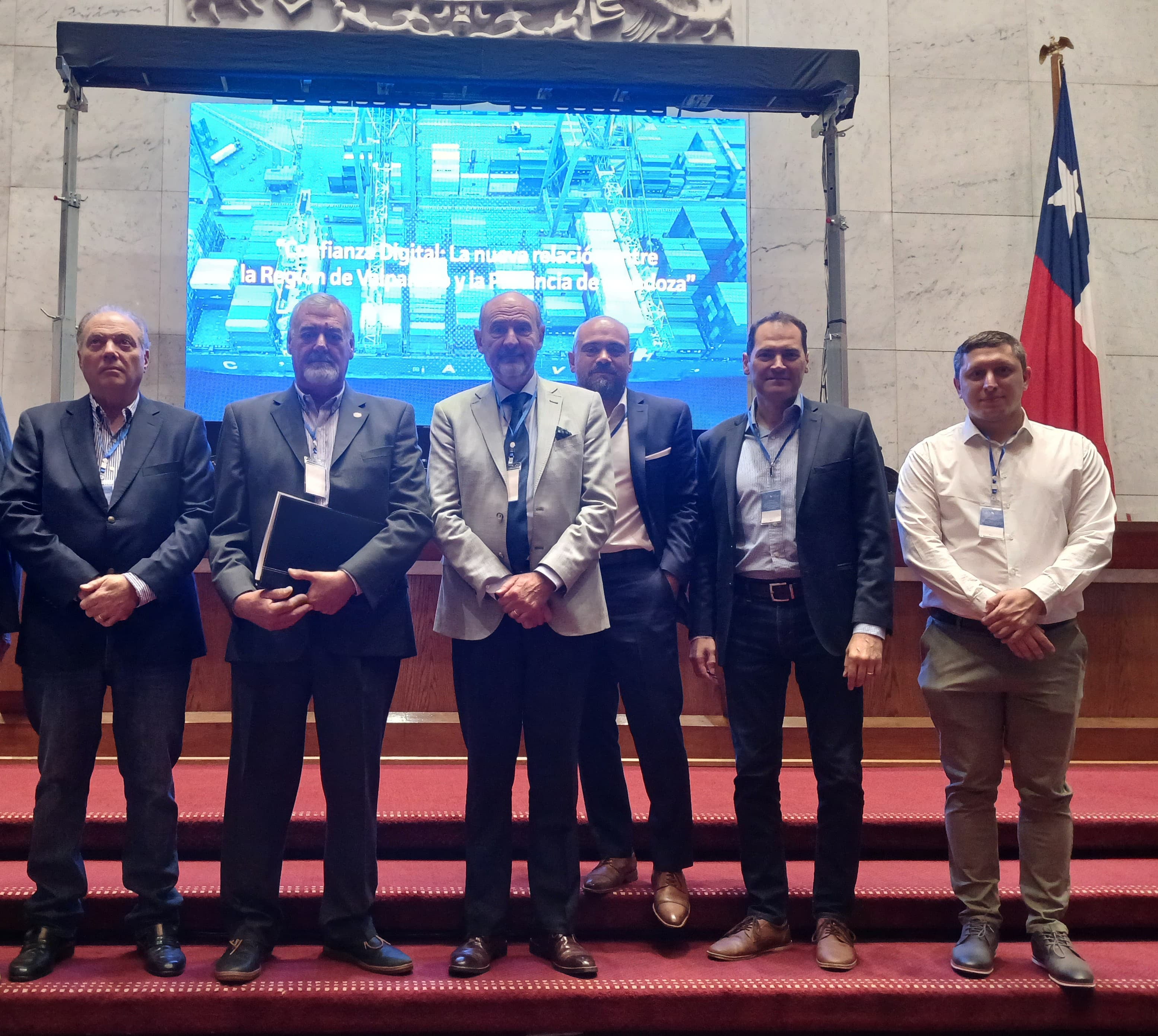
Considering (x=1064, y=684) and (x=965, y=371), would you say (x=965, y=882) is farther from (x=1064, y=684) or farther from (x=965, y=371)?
(x=965, y=371)

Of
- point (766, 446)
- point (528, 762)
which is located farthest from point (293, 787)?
point (766, 446)

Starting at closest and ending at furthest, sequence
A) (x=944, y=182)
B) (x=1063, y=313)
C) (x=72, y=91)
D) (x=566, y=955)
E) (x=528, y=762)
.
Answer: (x=566, y=955) → (x=528, y=762) → (x=72, y=91) → (x=1063, y=313) → (x=944, y=182)

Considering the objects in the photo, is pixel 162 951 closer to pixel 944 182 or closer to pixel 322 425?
pixel 322 425

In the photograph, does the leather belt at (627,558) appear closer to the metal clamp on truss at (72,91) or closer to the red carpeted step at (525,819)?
the red carpeted step at (525,819)

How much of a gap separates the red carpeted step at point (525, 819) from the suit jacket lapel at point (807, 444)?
1222mm

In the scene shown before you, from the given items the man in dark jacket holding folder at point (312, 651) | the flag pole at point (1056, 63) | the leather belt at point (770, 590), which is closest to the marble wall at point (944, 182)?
the flag pole at point (1056, 63)

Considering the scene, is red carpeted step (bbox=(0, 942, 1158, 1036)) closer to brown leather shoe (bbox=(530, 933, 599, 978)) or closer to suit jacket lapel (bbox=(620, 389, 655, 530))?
brown leather shoe (bbox=(530, 933, 599, 978))

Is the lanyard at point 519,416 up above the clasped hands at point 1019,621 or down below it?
above

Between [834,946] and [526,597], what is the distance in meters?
1.23

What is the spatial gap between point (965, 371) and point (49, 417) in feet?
8.33

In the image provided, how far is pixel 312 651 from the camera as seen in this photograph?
8.78 ft

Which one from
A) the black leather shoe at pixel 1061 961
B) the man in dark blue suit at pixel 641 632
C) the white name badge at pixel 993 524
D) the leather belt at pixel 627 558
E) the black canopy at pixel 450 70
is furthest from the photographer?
the black canopy at pixel 450 70

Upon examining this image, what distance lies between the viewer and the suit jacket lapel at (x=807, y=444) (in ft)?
9.30

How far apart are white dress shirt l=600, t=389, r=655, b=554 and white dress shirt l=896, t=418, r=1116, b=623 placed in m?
0.74
